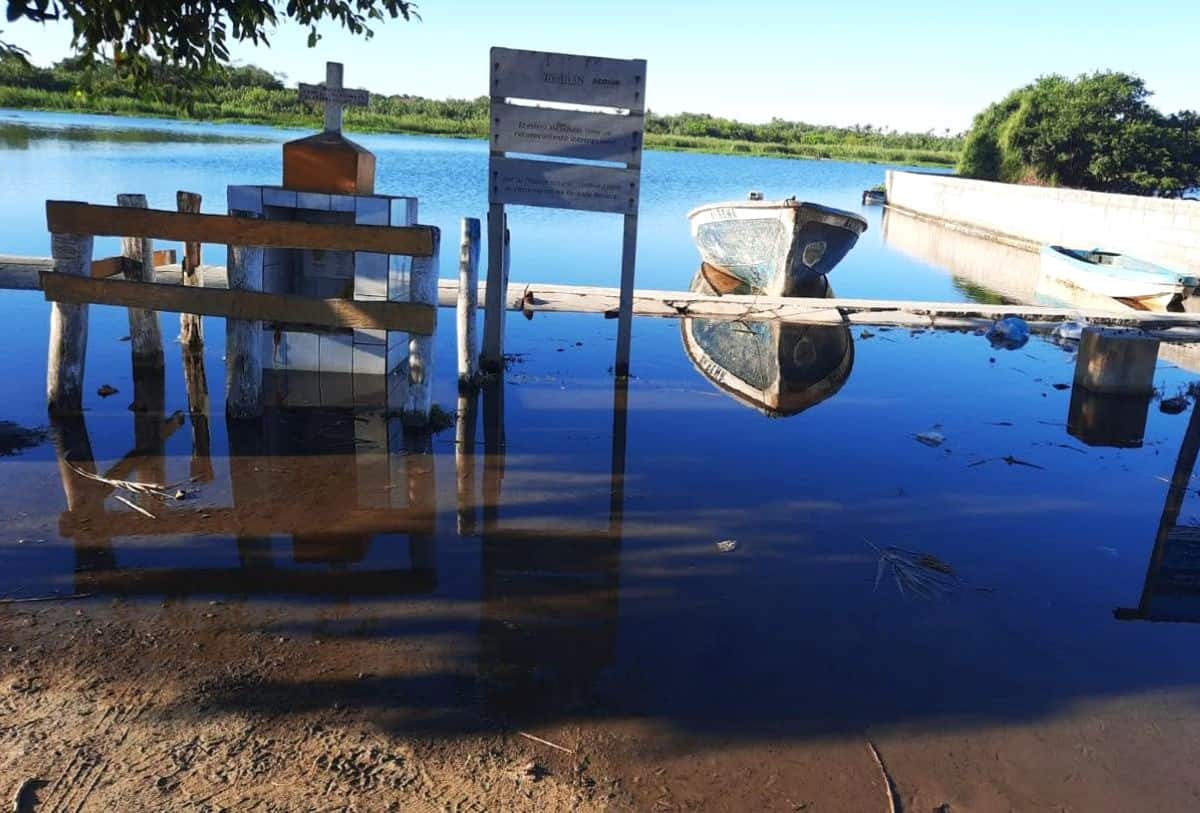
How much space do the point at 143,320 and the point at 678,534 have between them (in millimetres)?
5711

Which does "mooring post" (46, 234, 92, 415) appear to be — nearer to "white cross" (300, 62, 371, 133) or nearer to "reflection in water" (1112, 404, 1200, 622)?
"white cross" (300, 62, 371, 133)

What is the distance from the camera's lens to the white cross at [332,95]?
8.05 metres

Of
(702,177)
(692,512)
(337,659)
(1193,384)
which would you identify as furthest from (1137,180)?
(337,659)

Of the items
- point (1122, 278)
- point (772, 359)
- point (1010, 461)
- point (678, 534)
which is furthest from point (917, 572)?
point (1122, 278)

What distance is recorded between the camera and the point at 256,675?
3.93 m

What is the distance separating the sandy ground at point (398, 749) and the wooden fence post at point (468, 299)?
185 inches

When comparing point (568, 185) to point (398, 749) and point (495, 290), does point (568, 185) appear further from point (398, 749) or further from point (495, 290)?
point (398, 749)

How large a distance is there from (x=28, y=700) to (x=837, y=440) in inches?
247

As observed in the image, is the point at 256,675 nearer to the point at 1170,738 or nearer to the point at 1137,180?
the point at 1170,738

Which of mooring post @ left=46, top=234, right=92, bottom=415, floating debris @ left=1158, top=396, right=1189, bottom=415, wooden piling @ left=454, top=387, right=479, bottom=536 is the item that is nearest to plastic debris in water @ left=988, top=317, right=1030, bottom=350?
floating debris @ left=1158, top=396, right=1189, bottom=415

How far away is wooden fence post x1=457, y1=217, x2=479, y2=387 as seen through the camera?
28.0 ft

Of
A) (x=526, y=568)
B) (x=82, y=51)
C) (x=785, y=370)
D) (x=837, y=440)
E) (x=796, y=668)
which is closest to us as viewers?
(x=796, y=668)

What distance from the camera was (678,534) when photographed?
5.81 m

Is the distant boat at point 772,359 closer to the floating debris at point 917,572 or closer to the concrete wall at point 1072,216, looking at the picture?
the floating debris at point 917,572
